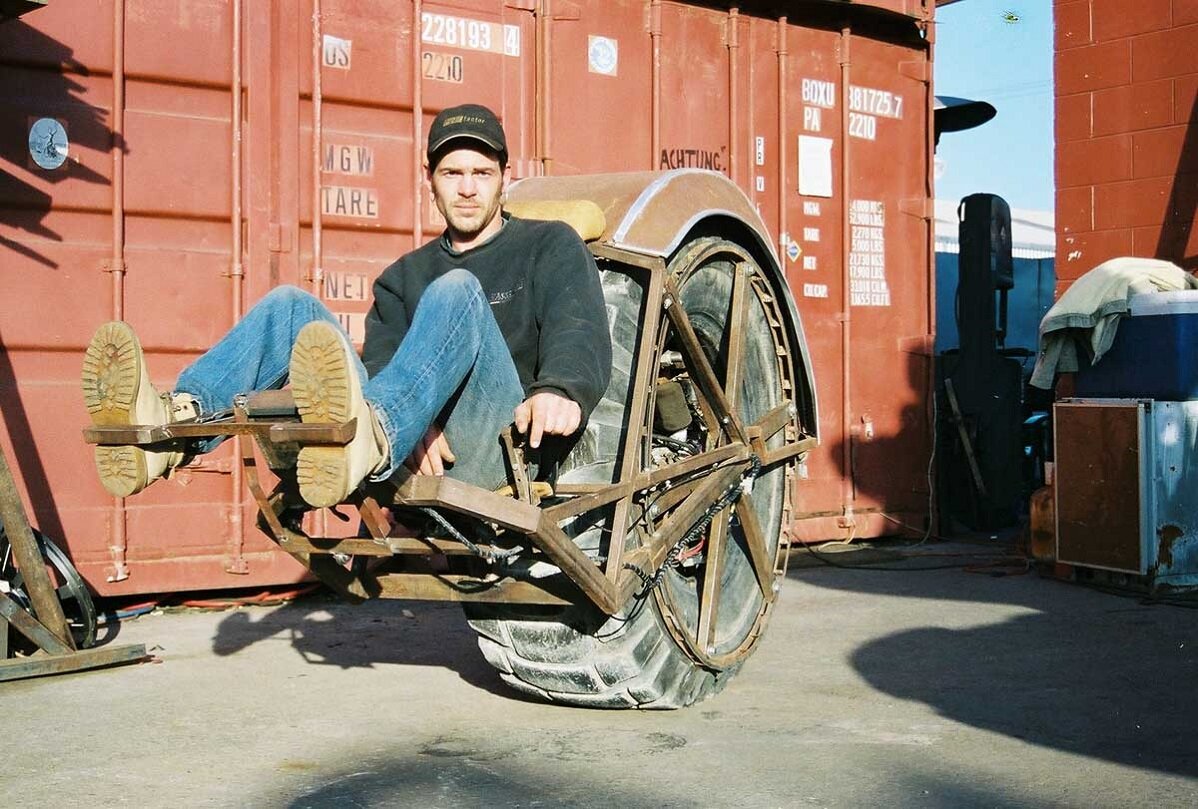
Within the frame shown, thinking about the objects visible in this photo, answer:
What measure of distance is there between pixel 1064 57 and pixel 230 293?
5593mm

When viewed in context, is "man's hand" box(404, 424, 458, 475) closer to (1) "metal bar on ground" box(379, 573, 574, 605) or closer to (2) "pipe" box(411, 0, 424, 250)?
(1) "metal bar on ground" box(379, 573, 574, 605)

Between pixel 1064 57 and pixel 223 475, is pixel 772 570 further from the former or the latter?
pixel 1064 57

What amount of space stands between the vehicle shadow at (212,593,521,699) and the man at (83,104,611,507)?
1.41 metres

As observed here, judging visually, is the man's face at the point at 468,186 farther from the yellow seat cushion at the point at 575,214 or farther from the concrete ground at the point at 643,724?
the concrete ground at the point at 643,724


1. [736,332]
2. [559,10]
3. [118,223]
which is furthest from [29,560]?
[559,10]

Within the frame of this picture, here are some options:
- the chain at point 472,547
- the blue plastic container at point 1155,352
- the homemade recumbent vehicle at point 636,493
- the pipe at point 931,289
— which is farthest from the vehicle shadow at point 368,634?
the pipe at point 931,289

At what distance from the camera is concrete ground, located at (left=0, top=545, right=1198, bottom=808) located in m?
3.52

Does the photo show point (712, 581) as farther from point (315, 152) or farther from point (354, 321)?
point (315, 152)

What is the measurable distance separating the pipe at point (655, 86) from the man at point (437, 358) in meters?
3.68

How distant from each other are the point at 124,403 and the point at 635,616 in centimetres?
167

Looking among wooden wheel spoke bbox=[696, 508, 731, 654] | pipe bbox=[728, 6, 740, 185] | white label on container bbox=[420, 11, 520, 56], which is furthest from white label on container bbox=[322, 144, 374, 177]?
wooden wheel spoke bbox=[696, 508, 731, 654]

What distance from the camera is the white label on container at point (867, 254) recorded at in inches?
345

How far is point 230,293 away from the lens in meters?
6.49

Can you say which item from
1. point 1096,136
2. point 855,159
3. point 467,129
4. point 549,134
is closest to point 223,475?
point 549,134
